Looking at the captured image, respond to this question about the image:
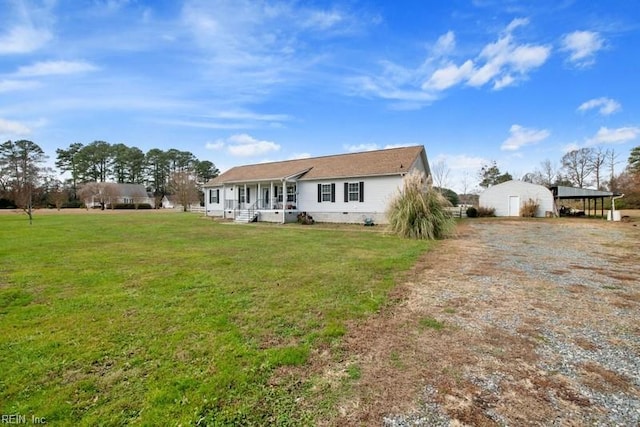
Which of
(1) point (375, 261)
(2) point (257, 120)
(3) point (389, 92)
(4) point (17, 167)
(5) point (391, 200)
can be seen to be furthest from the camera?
(4) point (17, 167)

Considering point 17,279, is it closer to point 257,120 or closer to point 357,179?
point 357,179

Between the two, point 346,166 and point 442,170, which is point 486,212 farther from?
point 346,166

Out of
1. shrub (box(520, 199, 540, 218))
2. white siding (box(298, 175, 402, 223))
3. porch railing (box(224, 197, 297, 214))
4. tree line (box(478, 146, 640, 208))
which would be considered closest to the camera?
white siding (box(298, 175, 402, 223))

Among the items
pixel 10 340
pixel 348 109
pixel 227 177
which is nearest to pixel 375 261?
pixel 10 340

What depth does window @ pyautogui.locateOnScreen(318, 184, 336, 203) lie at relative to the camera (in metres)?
19.5

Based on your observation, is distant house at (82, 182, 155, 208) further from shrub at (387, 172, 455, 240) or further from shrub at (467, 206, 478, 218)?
shrub at (467, 206, 478, 218)

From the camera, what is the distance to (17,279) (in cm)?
566

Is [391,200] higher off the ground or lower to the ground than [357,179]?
lower

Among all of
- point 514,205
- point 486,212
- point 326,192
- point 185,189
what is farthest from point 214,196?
point 514,205

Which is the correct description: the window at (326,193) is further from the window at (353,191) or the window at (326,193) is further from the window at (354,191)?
the window at (354,191)

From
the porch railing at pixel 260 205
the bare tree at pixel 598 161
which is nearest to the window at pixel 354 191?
the porch railing at pixel 260 205

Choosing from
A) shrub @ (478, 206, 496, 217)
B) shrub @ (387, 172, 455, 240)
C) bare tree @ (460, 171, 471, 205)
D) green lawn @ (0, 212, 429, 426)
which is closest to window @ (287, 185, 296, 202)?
shrub @ (387, 172, 455, 240)

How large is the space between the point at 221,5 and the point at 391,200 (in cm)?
994

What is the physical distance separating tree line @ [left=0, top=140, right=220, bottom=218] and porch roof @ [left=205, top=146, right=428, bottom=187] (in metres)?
24.0
